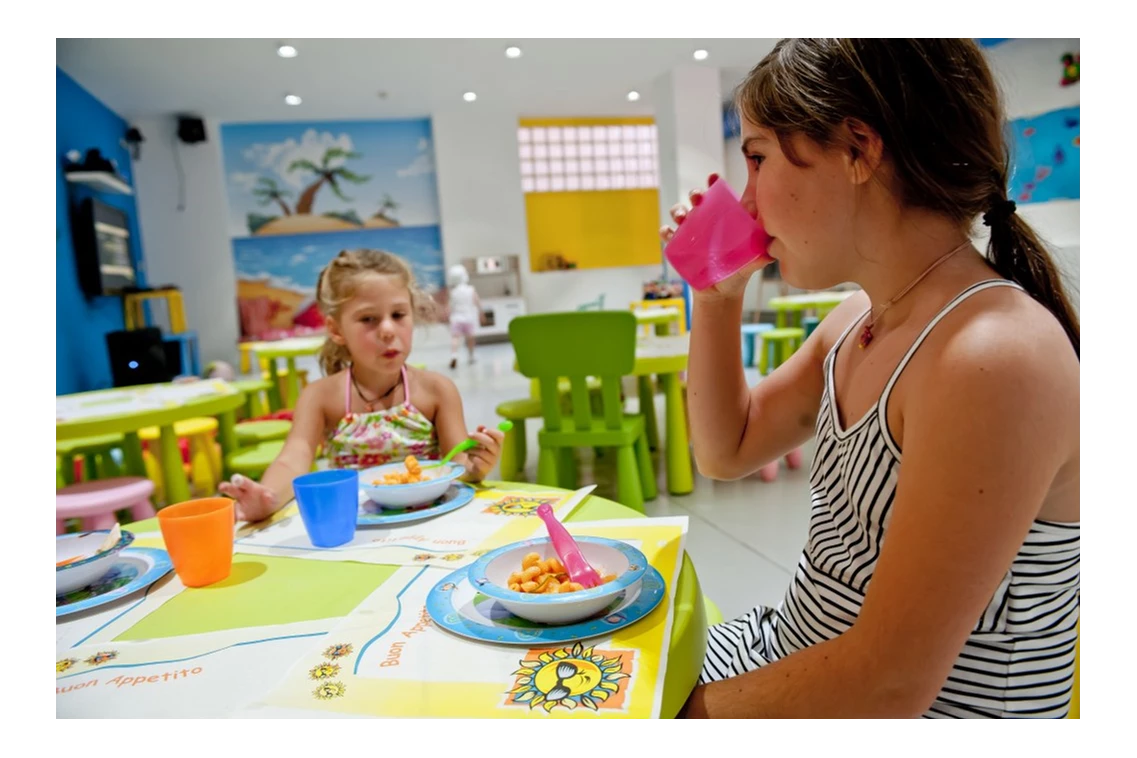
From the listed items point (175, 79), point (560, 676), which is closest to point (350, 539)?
point (560, 676)

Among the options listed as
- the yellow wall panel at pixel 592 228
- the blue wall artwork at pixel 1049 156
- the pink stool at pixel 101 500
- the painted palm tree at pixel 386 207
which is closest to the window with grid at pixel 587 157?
the yellow wall panel at pixel 592 228

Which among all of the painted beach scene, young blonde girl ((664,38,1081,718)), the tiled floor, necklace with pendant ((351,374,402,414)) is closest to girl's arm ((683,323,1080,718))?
young blonde girl ((664,38,1081,718))

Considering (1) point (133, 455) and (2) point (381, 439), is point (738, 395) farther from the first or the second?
(1) point (133, 455)

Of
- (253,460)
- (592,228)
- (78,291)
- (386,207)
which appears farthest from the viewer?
(592,228)

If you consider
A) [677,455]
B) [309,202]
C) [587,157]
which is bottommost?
[677,455]

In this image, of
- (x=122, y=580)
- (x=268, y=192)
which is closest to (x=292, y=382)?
(x=122, y=580)

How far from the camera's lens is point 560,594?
0.68 metres

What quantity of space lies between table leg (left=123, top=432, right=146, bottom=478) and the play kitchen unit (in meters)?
7.96

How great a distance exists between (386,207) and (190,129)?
271 cm

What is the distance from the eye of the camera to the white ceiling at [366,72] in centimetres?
699

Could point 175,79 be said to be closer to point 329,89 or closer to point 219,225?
point 329,89

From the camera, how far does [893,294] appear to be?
774mm

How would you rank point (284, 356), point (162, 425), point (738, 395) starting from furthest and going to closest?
point (284, 356), point (162, 425), point (738, 395)

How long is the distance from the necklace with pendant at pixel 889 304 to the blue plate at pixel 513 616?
36 cm
